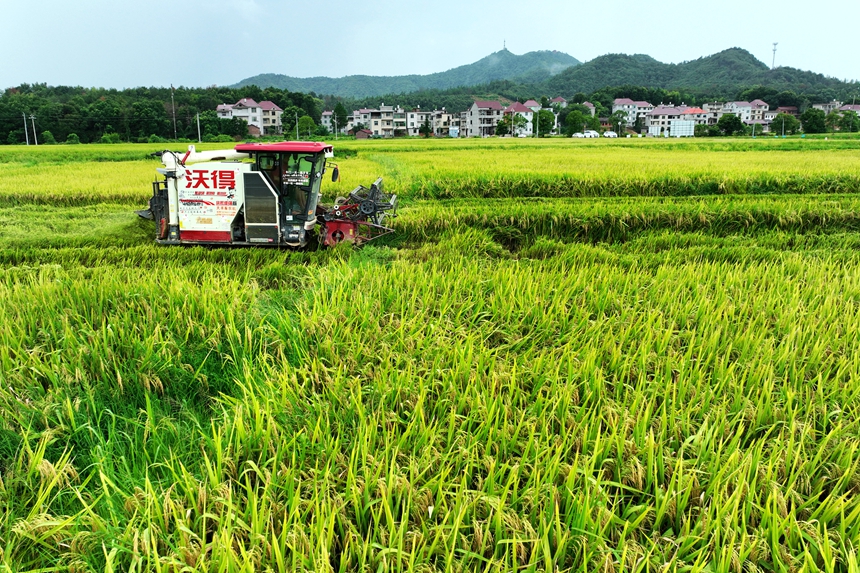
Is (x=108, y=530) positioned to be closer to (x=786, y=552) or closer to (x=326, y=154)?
(x=786, y=552)

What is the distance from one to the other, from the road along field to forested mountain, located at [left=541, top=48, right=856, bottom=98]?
5552 inches

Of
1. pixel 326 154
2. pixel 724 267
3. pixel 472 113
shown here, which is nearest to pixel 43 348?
pixel 326 154

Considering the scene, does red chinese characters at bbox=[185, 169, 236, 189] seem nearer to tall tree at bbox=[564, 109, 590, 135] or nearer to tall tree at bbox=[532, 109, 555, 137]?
tall tree at bbox=[532, 109, 555, 137]

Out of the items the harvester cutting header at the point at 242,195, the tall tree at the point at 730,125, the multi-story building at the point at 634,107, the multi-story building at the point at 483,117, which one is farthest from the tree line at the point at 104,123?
the multi-story building at the point at 634,107

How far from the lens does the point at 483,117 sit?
8150 cm

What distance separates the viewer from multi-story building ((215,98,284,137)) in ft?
218

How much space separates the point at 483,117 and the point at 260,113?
34.5 meters

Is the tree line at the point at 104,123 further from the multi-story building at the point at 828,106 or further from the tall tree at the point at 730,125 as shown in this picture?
the multi-story building at the point at 828,106

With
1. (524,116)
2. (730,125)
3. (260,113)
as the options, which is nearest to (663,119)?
(524,116)

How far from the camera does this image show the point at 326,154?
321 inches

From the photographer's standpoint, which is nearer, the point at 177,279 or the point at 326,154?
the point at 177,279

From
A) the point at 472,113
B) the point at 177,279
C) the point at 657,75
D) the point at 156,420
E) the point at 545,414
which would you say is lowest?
the point at 156,420

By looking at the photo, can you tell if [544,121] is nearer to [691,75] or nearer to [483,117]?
[483,117]

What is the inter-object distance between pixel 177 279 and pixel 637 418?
4.08m
